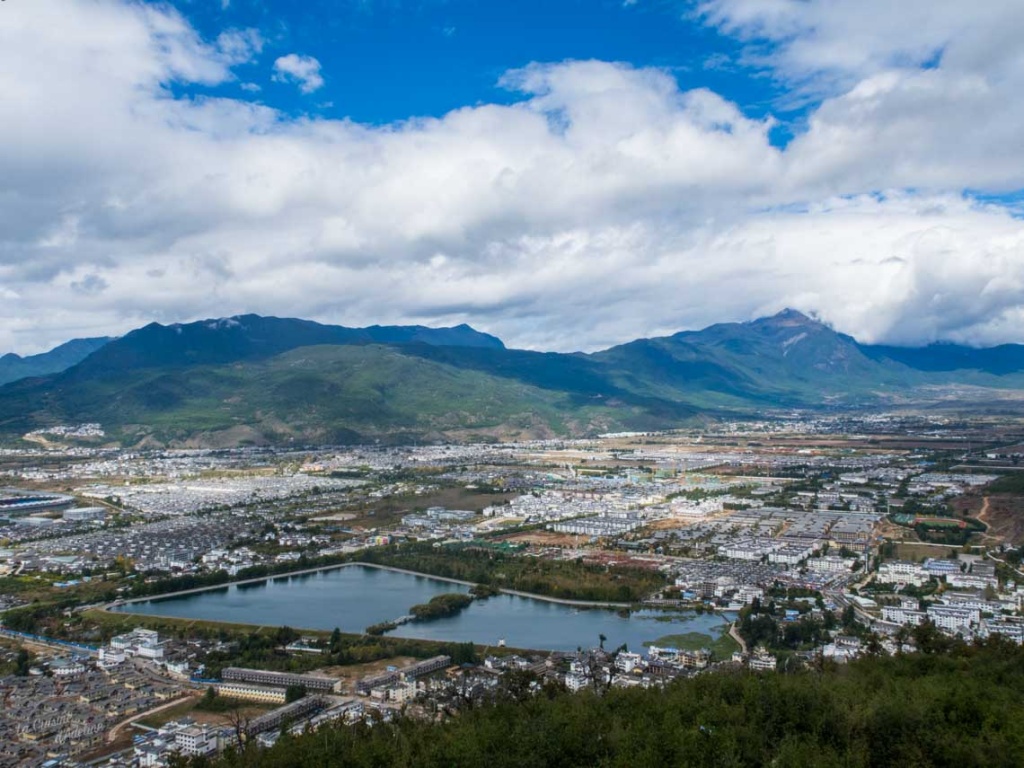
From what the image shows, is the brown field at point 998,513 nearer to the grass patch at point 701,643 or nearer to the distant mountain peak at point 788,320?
the grass patch at point 701,643

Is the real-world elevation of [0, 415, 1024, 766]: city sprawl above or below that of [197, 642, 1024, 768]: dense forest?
below

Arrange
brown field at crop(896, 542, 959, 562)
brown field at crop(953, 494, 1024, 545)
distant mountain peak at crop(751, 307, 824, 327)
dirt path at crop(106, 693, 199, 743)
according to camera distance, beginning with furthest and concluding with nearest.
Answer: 1. distant mountain peak at crop(751, 307, 824, 327)
2. brown field at crop(953, 494, 1024, 545)
3. brown field at crop(896, 542, 959, 562)
4. dirt path at crop(106, 693, 199, 743)

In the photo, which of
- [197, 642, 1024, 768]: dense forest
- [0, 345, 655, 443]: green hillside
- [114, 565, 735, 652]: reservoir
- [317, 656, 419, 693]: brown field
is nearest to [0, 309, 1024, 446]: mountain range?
[0, 345, 655, 443]: green hillside

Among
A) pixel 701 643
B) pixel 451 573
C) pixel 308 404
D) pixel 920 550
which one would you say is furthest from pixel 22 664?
pixel 308 404

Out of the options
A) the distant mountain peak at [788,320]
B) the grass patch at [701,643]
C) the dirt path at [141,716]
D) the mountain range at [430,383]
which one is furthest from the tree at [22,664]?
the distant mountain peak at [788,320]

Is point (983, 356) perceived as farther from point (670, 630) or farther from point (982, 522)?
point (670, 630)

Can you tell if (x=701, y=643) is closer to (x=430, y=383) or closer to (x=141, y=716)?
(x=141, y=716)

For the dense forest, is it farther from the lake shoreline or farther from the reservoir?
the lake shoreline
